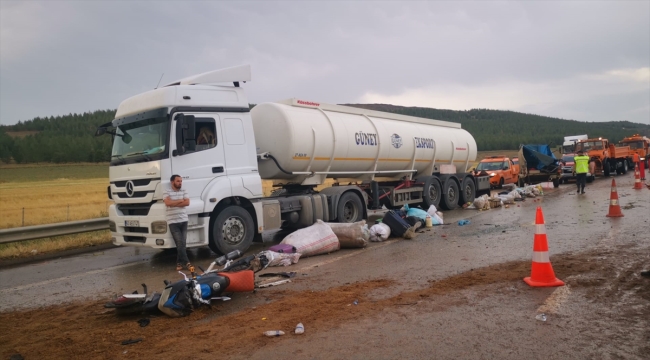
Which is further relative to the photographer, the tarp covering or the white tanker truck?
the tarp covering

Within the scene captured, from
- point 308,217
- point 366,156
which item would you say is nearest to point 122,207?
point 308,217

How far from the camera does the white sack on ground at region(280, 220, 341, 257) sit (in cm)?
869

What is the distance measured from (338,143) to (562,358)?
898cm

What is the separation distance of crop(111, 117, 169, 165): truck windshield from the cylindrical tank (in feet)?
9.29

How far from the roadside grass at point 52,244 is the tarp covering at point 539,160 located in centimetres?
2041

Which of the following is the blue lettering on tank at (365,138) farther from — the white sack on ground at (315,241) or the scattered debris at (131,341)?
the scattered debris at (131,341)

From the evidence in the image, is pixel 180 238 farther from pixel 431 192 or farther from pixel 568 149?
pixel 568 149

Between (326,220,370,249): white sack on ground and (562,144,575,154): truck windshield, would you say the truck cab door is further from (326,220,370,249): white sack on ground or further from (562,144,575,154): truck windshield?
(562,144,575,154): truck windshield

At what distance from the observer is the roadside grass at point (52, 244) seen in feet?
34.7

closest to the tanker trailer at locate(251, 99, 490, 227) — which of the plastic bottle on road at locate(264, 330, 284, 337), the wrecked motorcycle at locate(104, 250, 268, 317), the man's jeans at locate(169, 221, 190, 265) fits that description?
the man's jeans at locate(169, 221, 190, 265)

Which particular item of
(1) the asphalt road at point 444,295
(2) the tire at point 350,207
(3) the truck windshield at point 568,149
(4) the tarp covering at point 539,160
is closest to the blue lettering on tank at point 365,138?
(2) the tire at point 350,207

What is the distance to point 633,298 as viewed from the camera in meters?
5.09

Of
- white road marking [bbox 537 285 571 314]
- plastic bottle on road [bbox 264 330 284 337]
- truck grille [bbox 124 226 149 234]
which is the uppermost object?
truck grille [bbox 124 226 149 234]

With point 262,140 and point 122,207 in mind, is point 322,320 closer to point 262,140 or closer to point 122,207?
point 122,207
